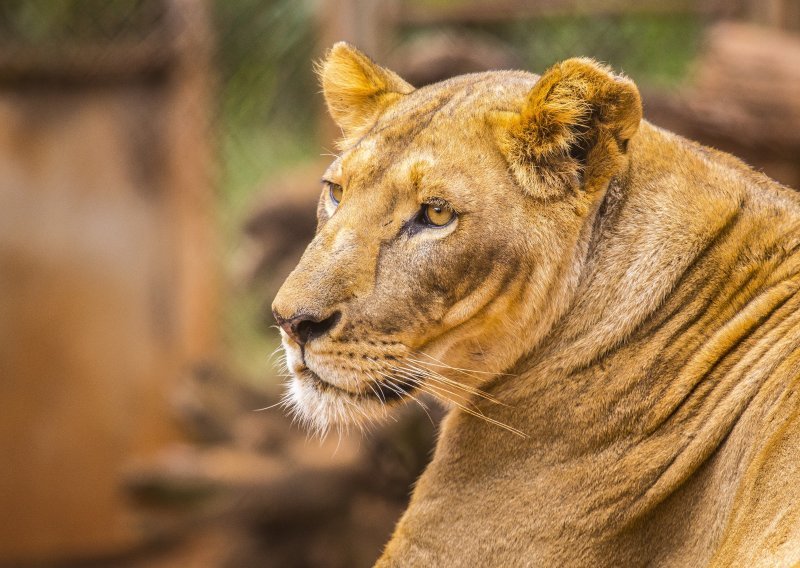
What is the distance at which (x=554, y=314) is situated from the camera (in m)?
3.19

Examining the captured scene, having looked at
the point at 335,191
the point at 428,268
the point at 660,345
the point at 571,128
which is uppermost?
the point at 571,128

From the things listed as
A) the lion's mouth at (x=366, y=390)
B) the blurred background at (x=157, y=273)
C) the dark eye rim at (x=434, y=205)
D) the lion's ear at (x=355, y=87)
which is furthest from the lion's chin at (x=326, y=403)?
the blurred background at (x=157, y=273)

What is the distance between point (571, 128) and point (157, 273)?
5950mm

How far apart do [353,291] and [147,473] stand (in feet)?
18.2

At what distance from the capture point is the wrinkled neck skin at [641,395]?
292 cm

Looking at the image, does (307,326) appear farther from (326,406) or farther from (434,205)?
(434,205)

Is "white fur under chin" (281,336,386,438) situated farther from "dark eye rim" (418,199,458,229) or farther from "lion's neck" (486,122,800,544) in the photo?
"dark eye rim" (418,199,458,229)

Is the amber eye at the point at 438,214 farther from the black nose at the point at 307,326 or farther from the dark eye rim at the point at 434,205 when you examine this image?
the black nose at the point at 307,326

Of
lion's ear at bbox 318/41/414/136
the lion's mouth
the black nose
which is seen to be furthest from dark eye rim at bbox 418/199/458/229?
lion's ear at bbox 318/41/414/136

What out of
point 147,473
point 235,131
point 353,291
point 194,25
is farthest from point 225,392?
point 353,291

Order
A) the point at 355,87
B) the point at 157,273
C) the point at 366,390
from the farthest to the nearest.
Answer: the point at 157,273, the point at 355,87, the point at 366,390

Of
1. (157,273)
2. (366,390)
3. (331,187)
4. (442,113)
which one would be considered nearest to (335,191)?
(331,187)

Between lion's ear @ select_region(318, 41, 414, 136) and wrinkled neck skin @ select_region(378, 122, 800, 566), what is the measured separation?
0.90 m

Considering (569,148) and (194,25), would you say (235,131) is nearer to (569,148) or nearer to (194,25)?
(194,25)
